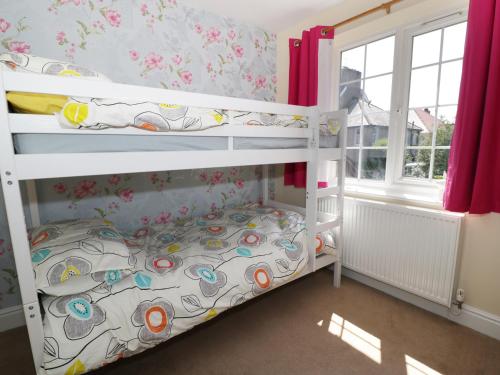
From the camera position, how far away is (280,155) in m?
1.61

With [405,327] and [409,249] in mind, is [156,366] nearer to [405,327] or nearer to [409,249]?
[405,327]

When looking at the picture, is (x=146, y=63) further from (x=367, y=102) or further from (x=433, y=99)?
(x=433, y=99)

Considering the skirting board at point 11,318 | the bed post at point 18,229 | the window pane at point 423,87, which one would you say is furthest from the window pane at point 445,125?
the skirting board at point 11,318

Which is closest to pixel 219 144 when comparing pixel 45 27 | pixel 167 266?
pixel 167 266

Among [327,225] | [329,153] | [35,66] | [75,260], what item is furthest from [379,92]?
[75,260]

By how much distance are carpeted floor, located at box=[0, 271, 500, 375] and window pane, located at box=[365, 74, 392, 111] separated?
1.54 metres

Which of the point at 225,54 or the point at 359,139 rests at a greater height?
the point at 225,54

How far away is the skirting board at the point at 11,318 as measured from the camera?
1765 mm

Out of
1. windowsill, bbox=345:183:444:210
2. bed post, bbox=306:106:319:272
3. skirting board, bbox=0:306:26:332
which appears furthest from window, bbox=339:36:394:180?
skirting board, bbox=0:306:26:332

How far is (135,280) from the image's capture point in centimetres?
124

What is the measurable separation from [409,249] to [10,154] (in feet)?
7.32

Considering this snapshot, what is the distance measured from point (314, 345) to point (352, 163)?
60.3 inches

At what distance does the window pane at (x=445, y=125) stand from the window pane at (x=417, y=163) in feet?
0.37

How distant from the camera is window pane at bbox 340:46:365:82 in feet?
7.47
